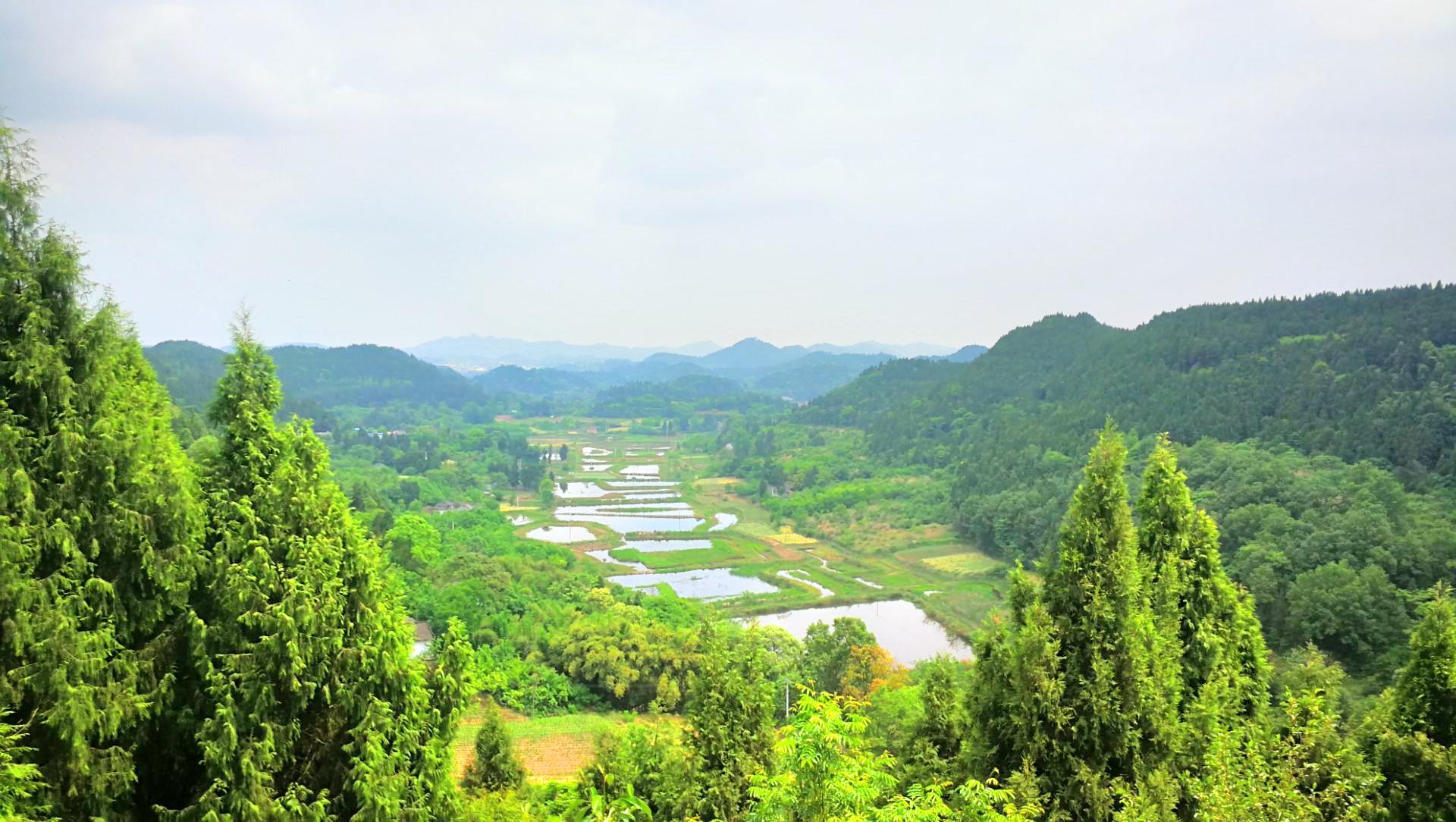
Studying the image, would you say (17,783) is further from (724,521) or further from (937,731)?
(724,521)

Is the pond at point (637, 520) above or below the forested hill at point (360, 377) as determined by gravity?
below

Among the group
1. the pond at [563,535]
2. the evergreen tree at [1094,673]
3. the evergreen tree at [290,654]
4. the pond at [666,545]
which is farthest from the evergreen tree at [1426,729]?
the pond at [563,535]

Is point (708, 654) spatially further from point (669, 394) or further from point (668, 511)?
point (669, 394)

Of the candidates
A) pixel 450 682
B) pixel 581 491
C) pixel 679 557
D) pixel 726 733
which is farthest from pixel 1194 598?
pixel 581 491

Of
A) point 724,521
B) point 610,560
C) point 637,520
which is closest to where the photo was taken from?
point 610,560

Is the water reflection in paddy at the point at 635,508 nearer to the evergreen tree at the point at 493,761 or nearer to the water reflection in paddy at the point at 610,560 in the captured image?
the water reflection in paddy at the point at 610,560

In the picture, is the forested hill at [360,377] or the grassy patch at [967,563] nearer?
the grassy patch at [967,563]
